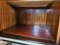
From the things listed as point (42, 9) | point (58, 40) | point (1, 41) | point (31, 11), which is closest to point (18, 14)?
point (31, 11)

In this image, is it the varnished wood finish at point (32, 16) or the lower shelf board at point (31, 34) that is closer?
the lower shelf board at point (31, 34)

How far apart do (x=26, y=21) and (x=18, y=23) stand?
0.47 feet

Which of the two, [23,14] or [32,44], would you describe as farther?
[23,14]

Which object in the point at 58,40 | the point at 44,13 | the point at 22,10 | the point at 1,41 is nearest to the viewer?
the point at 58,40

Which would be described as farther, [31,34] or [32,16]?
[32,16]

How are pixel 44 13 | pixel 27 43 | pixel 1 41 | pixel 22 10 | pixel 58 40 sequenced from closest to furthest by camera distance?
pixel 58 40 → pixel 27 43 → pixel 1 41 → pixel 44 13 → pixel 22 10

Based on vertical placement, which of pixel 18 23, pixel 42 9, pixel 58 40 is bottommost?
pixel 18 23

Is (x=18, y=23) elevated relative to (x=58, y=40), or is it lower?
lower

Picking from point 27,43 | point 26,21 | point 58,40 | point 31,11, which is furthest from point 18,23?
point 58,40

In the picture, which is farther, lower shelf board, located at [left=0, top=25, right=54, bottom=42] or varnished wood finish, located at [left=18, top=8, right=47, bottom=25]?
varnished wood finish, located at [left=18, top=8, right=47, bottom=25]

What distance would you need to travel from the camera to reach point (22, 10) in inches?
64.4

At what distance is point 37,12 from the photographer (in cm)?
157

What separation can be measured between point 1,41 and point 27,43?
0.25 metres

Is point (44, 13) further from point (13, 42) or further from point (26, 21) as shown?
point (13, 42)
